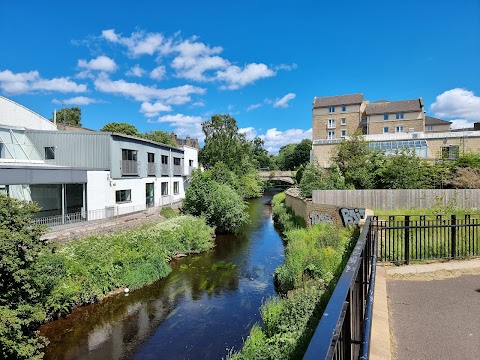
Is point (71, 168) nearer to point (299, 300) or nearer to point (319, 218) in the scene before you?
point (319, 218)

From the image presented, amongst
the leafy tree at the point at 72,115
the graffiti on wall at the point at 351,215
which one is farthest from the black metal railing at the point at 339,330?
the leafy tree at the point at 72,115

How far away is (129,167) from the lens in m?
24.8

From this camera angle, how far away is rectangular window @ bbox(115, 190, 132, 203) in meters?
23.8

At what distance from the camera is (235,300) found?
13102mm

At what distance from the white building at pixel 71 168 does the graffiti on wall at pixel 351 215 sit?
48.6 ft

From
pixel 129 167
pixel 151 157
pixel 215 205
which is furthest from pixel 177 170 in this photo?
pixel 215 205

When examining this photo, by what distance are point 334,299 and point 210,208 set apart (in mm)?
22969

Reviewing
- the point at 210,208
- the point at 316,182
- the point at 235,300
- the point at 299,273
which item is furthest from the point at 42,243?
the point at 316,182

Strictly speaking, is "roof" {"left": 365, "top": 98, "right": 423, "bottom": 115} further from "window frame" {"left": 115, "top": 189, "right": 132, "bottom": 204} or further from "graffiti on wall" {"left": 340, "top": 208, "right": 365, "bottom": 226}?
"window frame" {"left": 115, "top": 189, "right": 132, "bottom": 204}

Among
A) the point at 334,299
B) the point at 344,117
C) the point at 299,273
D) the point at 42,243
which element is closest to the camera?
the point at 334,299

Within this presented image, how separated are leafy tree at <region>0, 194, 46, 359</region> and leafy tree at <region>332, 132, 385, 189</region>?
65.4 ft

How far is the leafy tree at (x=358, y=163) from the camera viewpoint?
23.5 metres

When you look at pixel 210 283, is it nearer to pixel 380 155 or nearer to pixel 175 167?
pixel 380 155

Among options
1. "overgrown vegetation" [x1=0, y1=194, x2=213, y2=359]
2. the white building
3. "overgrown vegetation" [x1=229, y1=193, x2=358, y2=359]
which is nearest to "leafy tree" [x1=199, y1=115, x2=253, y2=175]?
the white building
